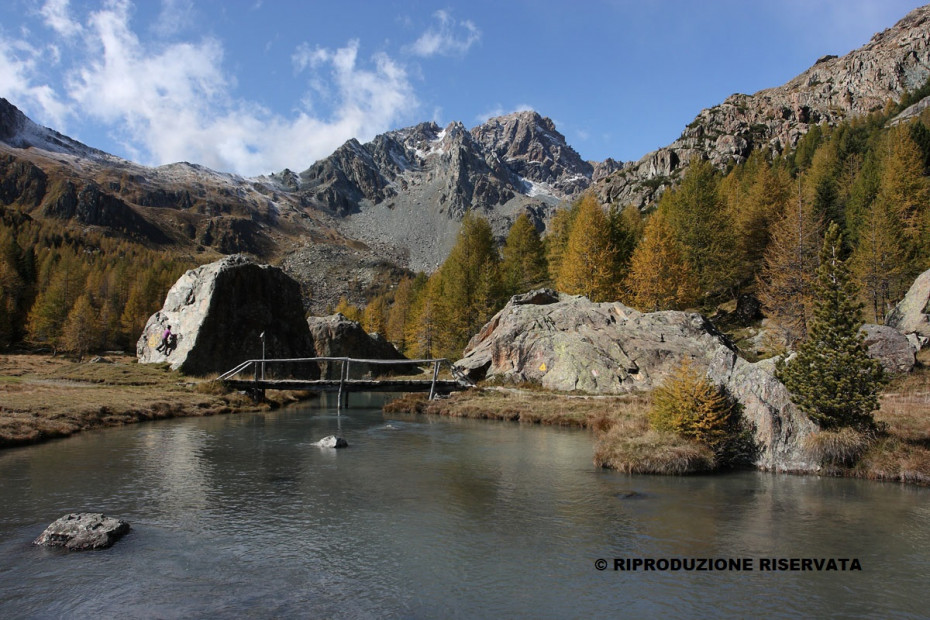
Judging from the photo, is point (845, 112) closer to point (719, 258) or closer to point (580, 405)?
point (719, 258)

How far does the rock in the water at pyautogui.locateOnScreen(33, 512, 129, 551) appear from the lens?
12016 millimetres

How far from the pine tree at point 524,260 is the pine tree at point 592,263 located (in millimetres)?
16035

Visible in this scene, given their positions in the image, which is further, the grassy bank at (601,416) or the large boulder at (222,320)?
the large boulder at (222,320)

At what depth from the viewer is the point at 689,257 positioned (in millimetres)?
61750

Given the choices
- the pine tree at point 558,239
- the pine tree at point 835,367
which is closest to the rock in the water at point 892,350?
the pine tree at point 835,367

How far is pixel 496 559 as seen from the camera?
11.9 m

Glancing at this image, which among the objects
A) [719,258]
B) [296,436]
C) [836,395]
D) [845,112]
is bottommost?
[296,436]

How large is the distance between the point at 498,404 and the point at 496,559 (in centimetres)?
2841

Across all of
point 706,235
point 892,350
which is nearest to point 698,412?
point 892,350

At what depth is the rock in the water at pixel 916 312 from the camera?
38.3 metres

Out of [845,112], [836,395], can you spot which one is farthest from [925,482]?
[845,112]

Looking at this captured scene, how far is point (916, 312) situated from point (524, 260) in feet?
154

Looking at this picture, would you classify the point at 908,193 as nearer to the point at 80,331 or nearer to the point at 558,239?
the point at 558,239

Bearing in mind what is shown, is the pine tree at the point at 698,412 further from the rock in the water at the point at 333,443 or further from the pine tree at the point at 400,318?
the pine tree at the point at 400,318
